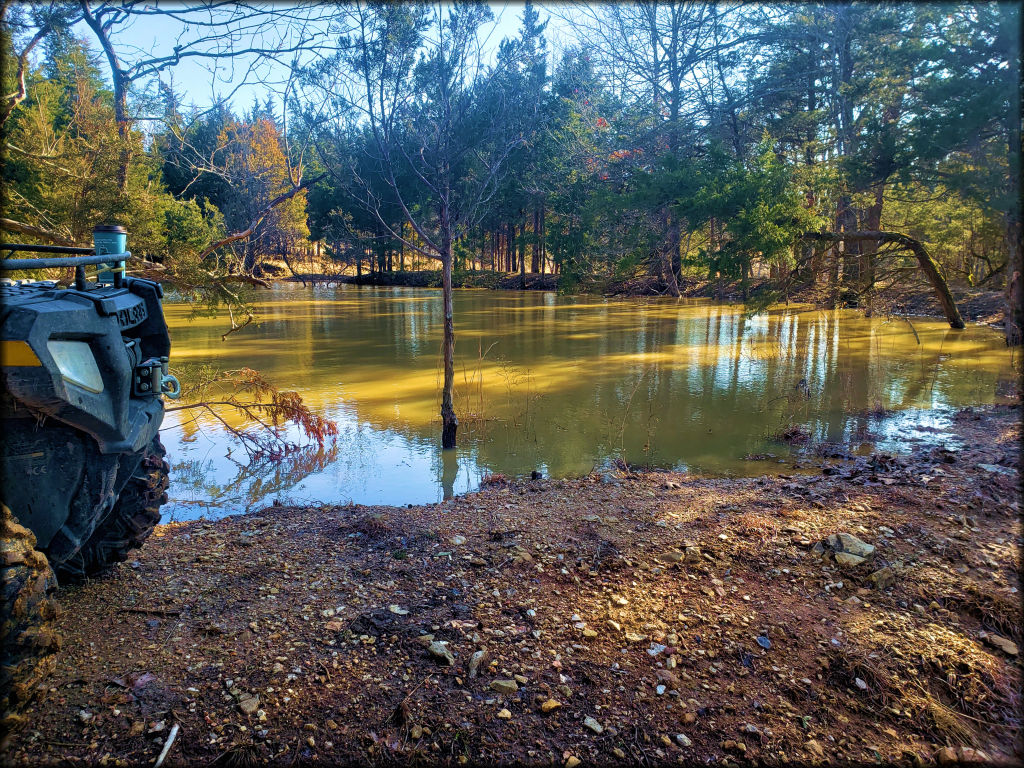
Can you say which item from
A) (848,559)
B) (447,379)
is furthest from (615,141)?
(848,559)

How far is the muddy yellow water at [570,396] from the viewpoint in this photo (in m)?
7.44

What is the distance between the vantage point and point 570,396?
11.2 m

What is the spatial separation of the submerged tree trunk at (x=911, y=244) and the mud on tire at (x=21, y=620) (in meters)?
12.8

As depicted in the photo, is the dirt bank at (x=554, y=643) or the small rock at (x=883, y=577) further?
the small rock at (x=883, y=577)

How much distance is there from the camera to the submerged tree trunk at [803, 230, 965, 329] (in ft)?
40.9

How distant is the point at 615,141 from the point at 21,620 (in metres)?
15.4

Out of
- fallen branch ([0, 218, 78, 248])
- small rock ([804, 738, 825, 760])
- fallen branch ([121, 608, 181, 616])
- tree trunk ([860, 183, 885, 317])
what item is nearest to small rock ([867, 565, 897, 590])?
small rock ([804, 738, 825, 760])

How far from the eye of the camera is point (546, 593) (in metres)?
3.51

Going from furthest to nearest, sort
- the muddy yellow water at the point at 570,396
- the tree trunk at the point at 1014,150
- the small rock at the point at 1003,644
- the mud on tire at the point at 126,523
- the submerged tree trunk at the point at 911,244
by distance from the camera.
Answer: the submerged tree trunk at the point at 911,244, the tree trunk at the point at 1014,150, the muddy yellow water at the point at 570,396, the mud on tire at the point at 126,523, the small rock at the point at 1003,644

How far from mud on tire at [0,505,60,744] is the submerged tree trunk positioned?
42.0ft

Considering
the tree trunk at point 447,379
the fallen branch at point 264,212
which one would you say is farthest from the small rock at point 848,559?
the fallen branch at point 264,212

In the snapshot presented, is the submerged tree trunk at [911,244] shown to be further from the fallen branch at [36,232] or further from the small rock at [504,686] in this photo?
the fallen branch at [36,232]

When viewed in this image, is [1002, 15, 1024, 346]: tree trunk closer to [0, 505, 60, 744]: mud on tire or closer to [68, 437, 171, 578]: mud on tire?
[68, 437, 171, 578]: mud on tire

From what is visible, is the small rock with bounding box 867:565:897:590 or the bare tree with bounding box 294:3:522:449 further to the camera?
the bare tree with bounding box 294:3:522:449
